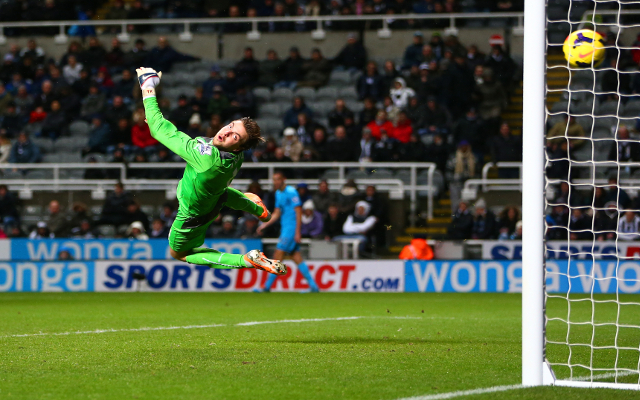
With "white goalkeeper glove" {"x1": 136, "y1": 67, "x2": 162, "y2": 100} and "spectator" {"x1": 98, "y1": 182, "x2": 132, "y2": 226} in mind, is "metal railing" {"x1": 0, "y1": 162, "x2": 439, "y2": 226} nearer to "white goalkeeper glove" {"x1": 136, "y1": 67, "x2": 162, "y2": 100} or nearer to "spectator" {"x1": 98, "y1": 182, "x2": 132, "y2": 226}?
"spectator" {"x1": 98, "y1": 182, "x2": 132, "y2": 226}

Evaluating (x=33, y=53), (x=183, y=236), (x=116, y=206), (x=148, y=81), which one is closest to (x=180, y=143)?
(x=148, y=81)

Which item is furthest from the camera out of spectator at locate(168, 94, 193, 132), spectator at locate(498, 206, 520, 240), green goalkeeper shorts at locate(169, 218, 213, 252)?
spectator at locate(168, 94, 193, 132)

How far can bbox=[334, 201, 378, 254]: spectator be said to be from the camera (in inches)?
696

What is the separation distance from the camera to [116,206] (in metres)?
18.7

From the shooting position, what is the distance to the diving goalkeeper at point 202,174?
6.90m

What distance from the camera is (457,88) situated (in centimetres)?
1989

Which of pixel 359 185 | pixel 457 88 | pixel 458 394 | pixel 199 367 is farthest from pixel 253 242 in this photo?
pixel 458 394

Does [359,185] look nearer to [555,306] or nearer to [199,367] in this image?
[555,306]

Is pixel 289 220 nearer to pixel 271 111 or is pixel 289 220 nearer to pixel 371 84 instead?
pixel 371 84

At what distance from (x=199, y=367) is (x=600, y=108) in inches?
626

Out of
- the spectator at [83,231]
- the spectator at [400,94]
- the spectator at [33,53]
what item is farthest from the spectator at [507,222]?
the spectator at [33,53]

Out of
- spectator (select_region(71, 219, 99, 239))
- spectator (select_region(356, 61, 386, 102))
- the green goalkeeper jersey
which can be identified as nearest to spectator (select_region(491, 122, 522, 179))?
spectator (select_region(356, 61, 386, 102))

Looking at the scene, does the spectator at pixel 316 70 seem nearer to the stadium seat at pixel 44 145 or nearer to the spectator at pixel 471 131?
the spectator at pixel 471 131

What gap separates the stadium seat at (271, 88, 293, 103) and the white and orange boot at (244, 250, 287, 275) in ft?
49.2
